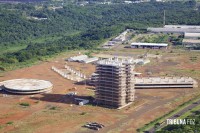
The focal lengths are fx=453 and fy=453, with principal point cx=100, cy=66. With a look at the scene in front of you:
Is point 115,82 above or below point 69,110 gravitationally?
above

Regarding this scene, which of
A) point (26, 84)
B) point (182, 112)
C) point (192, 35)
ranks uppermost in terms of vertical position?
point (192, 35)

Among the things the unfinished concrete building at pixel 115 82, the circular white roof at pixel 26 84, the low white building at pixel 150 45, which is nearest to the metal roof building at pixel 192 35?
the low white building at pixel 150 45

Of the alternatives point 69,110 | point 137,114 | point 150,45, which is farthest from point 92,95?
point 150,45

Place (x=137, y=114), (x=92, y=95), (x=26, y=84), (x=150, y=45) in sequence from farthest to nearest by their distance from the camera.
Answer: (x=150, y=45) < (x=26, y=84) < (x=92, y=95) < (x=137, y=114)

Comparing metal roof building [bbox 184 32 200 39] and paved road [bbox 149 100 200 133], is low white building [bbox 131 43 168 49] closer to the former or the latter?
metal roof building [bbox 184 32 200 39]

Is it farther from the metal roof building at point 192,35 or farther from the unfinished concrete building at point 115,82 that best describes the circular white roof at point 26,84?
the metal roof building at point 192,35

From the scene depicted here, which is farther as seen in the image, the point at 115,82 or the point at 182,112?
the point at 115,82

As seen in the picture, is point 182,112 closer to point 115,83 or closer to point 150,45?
point 115,83

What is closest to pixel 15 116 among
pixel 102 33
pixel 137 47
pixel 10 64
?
pixel 10 64
